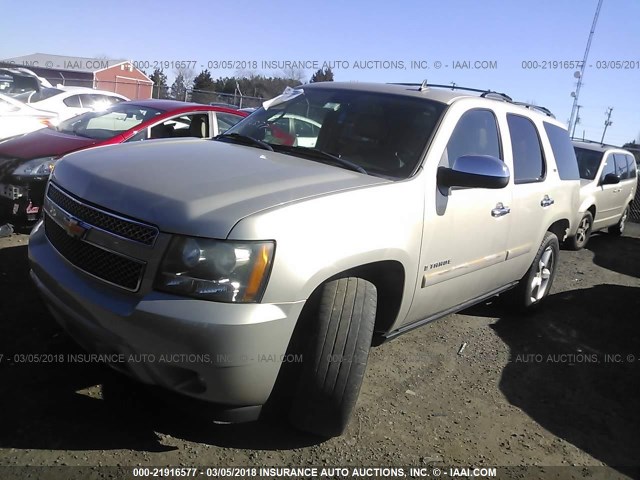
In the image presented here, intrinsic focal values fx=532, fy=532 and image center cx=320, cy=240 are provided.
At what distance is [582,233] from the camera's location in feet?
28.3

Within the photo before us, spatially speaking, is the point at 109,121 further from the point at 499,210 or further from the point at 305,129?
the point at 499,210

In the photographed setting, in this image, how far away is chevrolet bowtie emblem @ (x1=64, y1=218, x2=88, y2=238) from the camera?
2.51 metres

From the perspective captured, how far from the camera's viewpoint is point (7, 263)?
464cm

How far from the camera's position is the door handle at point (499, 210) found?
365 centimetres

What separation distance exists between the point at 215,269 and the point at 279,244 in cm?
29

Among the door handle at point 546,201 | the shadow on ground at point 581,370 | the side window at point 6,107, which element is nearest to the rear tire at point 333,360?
the shadow on ground at point 581,370

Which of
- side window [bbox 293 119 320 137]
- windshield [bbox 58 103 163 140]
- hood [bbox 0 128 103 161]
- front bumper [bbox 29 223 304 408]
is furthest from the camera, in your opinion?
windshield [bbox 58 103 163 140]

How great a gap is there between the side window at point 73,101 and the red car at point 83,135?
23.7 ft

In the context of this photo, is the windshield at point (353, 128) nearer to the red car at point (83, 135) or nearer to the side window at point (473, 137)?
the side window at point (473, 137)

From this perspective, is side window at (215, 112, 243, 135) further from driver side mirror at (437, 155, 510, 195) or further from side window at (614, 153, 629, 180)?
side window at (614, 153, 629, 180)

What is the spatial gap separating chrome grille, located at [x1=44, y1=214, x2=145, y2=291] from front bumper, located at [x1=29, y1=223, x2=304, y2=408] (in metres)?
0.05

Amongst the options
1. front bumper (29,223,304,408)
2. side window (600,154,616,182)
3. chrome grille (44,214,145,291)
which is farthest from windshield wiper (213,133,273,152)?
side window (600,154,616,182)

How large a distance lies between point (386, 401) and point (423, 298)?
2.21ft

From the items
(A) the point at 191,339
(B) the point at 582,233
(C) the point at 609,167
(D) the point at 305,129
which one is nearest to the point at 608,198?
(C) the point at 609,167
